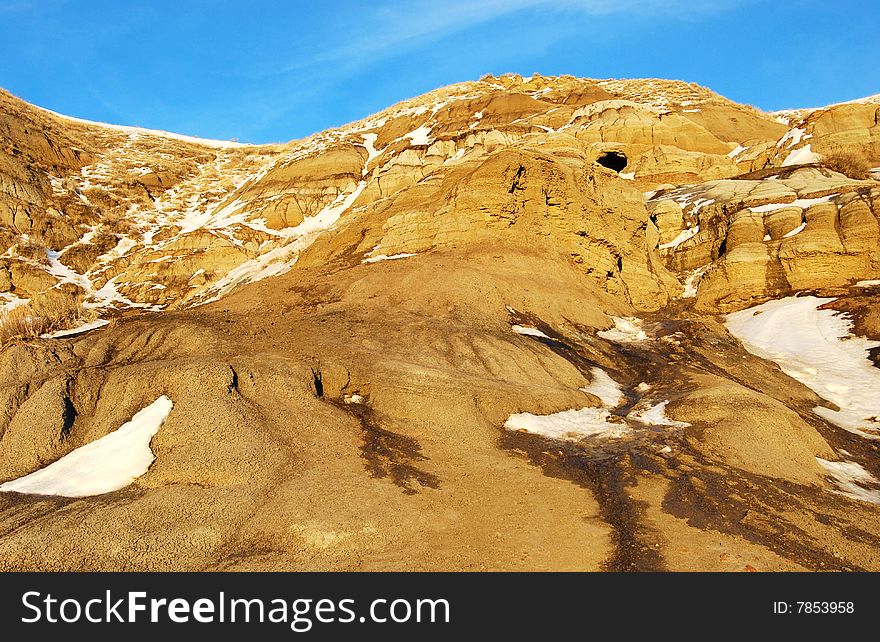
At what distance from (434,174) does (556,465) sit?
22821 millimetres

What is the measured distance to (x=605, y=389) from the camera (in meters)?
17.4

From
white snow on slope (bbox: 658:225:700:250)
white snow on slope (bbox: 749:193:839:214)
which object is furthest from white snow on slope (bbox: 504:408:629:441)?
white snow on slope (bbox: 749:193:839:214)

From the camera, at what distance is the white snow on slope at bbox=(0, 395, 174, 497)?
9055mm

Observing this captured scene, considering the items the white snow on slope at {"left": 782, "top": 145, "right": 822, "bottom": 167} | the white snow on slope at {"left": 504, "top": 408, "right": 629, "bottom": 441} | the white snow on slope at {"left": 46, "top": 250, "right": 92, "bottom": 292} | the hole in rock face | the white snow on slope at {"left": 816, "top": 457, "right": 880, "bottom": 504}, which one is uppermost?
the hole in rock face

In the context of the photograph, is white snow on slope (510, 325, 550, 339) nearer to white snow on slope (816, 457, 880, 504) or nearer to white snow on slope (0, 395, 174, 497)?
white snow on slope (816, 457, 880, 504)

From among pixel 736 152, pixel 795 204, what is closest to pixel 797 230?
pixel 795 204

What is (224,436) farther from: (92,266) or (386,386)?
(92,266)

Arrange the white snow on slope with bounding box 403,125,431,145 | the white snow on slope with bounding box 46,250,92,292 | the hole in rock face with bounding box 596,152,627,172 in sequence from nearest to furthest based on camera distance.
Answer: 1. the white snow on slope with bounding box 46,250,92,292
2. the hole in rock face with bounding box 596,152,627,172
3. the white snow on slope with bounding box 403,125,431,145

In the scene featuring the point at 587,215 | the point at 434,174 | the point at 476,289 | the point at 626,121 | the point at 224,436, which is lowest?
the point at 224,436

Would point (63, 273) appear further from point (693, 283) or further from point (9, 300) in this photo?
point (693, 283)

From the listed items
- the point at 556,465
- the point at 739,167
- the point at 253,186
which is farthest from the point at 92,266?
the point at 739,167

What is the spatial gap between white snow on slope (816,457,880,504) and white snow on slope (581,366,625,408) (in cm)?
533

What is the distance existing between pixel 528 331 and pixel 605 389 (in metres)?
3.93
